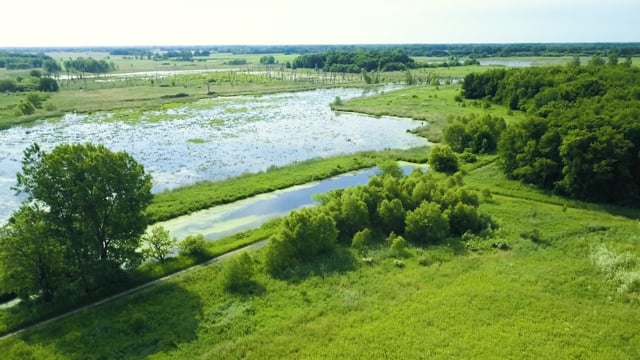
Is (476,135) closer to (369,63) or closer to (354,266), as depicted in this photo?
(354,266)

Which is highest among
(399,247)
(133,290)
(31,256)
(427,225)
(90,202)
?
(90,202)

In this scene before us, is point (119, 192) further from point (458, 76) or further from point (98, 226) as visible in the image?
point (458, 76)

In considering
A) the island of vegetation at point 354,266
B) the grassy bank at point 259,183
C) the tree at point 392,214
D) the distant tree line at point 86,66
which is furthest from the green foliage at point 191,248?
the distant tree line at point 86,66

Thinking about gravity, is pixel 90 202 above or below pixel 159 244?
above

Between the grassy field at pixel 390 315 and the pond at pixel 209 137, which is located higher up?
the pond at pixel 209 137

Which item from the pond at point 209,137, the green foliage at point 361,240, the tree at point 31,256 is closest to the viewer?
the tree at point 31,256

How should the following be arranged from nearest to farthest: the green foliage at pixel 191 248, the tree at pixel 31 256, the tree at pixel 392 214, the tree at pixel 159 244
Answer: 1. the tree at pixel 31 256
2. the tree at pixel 159 244
3. the green foliage at pixel 191 248
4. the tree at pixel 392 214

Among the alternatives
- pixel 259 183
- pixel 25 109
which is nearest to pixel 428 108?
pixel 259 183

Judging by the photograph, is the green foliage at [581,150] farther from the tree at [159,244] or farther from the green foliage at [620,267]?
the tree at [159,244]

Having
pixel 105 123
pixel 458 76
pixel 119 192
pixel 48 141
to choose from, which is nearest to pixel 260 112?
pixel 105 123
